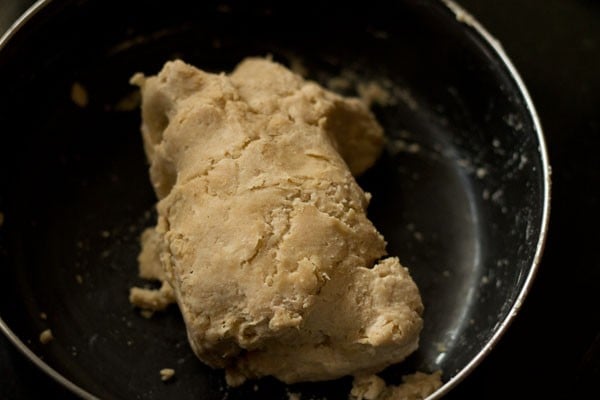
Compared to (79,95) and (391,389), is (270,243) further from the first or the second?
(79,95)

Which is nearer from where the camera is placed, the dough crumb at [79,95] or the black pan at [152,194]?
the black pan at [152,194]

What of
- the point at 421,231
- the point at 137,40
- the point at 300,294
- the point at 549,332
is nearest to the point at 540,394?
the point at 549,332

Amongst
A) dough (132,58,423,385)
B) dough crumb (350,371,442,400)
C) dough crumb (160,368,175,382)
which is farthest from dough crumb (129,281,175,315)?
dough crumb (350,371,442,400)

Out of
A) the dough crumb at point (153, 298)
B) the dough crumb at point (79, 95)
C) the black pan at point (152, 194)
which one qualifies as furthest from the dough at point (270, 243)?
the dough crumb at point (79, 95)

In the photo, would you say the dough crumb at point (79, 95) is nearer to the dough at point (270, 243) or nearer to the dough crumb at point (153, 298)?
the dough at point (270, 243)

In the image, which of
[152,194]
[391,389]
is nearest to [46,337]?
[152,194]

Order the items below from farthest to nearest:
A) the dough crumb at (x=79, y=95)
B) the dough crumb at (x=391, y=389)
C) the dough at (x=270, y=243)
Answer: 1. the dough crumb at (x=79, y=95)
2. the dough crumb at (x=391, y=389)
3. the dough at (x=270, y=243)
